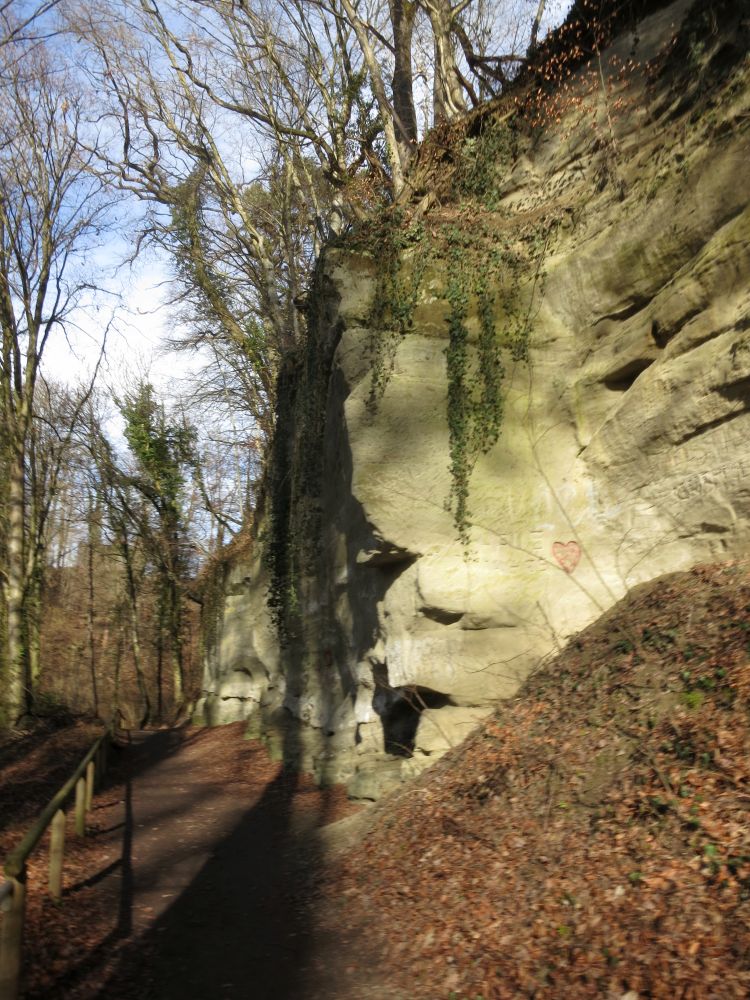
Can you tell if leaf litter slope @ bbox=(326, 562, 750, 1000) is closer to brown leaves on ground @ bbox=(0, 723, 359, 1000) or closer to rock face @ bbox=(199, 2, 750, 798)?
rock face @ bbox=(199, 2, 750, 798)

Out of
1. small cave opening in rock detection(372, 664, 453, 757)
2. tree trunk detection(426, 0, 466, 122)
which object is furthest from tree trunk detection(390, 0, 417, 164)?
small cave opening in rock detection(372, 664, 453, 757)

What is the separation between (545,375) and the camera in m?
10.1

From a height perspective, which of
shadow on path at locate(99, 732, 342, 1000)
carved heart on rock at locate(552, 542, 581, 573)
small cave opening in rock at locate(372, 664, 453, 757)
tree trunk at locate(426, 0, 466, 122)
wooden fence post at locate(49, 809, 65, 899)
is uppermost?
tree trunk at locate(426, 0, 466, 122)

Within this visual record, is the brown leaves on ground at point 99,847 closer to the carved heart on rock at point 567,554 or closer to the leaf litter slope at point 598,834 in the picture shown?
the leaf litter slope at point 598,834

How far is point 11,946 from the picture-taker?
417 centimetres

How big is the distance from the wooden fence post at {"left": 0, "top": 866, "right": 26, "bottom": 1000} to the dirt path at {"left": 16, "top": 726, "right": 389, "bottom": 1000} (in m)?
0.89

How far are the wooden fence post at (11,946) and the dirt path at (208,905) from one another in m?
0.89

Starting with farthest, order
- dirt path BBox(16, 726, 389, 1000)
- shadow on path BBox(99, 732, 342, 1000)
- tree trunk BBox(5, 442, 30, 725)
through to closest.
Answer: tree trunk BBox(5, 442, 30, 725) → shadow on path BBox(99, 732, 342, 1000) → dirt path BBox(16, 726, 389, 1000)

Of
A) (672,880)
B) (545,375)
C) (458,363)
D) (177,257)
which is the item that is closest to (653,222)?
(545,375)

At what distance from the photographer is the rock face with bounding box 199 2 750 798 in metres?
8.18

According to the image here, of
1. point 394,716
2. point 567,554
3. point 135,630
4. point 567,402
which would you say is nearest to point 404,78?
point 567,402

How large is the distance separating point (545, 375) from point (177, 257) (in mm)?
18269

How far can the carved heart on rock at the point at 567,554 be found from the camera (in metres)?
9.34

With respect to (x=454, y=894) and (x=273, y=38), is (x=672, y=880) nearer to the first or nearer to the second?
(x=454, y=894)
